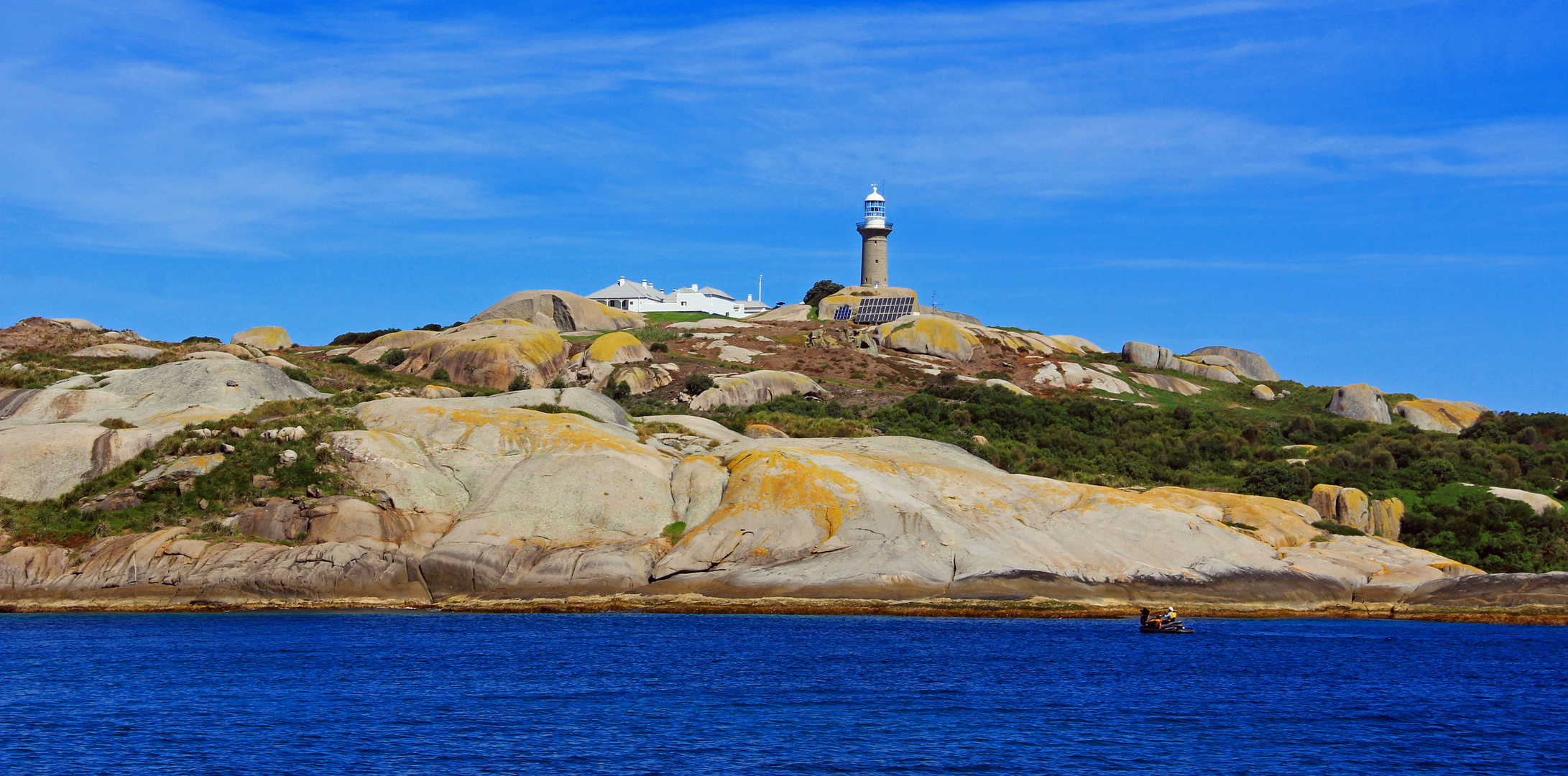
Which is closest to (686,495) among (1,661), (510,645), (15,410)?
(510,645)

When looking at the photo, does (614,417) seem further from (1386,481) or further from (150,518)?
(1386,481)

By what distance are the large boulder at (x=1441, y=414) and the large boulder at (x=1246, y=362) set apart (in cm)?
2397

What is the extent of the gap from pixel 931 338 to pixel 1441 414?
4222 cm

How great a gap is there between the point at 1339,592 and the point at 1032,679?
24382mm

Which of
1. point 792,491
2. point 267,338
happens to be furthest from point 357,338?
point 792,491

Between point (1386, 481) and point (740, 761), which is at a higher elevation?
point (1386, 481)

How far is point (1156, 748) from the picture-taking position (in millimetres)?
28344

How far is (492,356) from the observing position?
86250mm

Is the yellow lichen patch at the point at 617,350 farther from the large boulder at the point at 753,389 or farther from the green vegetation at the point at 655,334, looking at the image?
the green vegetation at the point at 655,334

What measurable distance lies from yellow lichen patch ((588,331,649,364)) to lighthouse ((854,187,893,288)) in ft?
164

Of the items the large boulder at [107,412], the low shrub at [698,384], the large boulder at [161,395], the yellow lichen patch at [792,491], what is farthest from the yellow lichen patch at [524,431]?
the low shrub at [698,384]

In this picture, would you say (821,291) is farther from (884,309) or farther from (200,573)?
(200,573)

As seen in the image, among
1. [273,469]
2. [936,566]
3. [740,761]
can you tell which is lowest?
[740,761]

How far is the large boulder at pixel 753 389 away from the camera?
284 feet
